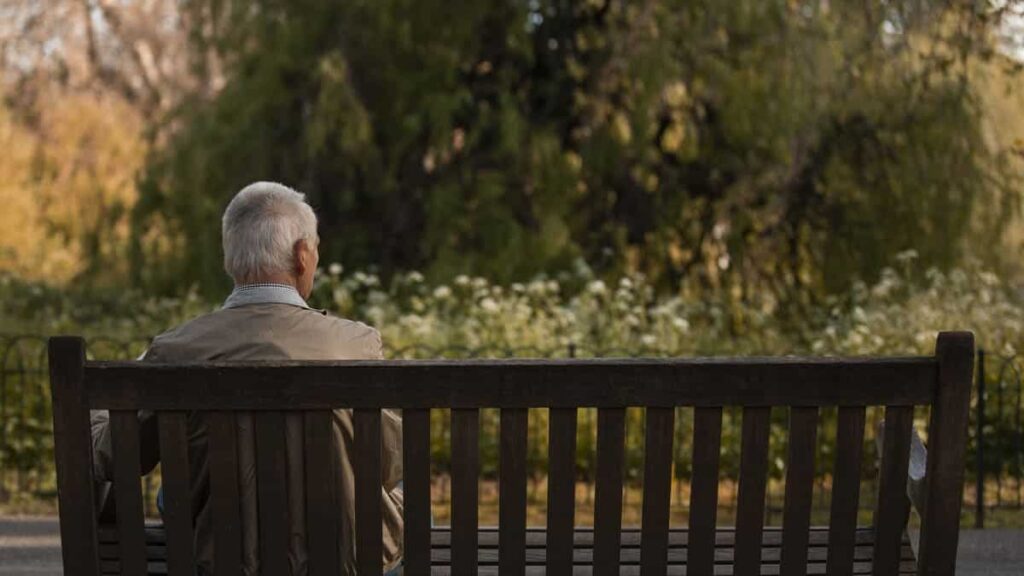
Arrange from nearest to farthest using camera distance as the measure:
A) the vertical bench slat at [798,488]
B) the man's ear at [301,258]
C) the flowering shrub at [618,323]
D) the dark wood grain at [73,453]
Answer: the dark wood grain at [73,453] < the vertical bench slat at [798,488] < the man's ear at [301,258] < the flowering shrub at [618,323]

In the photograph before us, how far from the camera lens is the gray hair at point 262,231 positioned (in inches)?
112

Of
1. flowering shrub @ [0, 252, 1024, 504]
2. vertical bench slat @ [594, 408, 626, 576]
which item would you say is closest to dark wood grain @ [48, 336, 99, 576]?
vertical bench slat @ [594, 408, 626, 576]

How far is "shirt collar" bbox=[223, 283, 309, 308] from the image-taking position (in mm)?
2822

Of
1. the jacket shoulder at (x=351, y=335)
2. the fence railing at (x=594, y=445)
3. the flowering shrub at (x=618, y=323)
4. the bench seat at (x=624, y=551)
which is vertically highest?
the jacket shoulder at (x=351, y=335)

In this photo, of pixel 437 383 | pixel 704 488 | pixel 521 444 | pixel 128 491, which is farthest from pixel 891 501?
pixel 128 491

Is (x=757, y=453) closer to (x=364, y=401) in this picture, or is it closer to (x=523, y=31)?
(x=364, y=401)

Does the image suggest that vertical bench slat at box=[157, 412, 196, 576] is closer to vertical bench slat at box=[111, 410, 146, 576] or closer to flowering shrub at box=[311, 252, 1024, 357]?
vertical bench slat at box=[111, 410, 146, 576]

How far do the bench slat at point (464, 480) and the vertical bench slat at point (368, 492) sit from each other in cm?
14

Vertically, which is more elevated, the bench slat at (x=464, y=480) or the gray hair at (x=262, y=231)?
the gray hair at (x=262, y=231)

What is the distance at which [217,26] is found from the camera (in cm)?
1137

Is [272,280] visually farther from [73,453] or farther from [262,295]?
[73,453]

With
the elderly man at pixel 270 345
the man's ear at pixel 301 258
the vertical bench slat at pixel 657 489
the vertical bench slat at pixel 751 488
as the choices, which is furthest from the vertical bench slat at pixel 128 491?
the vertical bench slat at pixel 751 488

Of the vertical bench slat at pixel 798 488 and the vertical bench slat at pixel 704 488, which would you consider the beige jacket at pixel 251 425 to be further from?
the vertical bench slat at pixel 798 488

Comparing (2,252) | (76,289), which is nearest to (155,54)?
(2,252)
